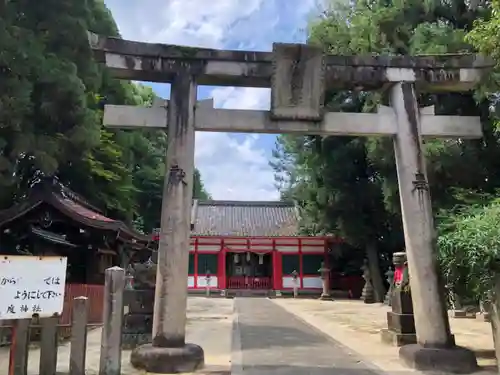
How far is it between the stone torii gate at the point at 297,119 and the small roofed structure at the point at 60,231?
5287 millimetres

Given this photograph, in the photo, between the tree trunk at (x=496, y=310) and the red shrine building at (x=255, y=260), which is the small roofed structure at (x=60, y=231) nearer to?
the tree trunk at (x=496, y=310)

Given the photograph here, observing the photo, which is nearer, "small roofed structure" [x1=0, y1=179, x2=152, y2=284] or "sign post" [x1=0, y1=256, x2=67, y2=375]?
"sign post" [x1=0, y1=256, x2=67, y2=375]

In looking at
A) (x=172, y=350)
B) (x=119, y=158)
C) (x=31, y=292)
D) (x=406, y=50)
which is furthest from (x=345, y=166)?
(x=31, y=292)

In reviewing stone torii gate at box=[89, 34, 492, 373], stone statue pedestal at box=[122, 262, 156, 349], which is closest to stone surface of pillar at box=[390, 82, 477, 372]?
stone torii gate at box=[89, 34, 492, 373]

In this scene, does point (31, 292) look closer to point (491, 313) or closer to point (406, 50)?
point (491, 313)

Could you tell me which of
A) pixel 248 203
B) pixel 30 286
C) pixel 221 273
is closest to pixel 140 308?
pixel 30 286

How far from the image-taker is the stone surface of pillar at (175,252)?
6.89m

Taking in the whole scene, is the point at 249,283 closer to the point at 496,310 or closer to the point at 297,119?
the point at 297,119

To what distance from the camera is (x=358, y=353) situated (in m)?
8.79

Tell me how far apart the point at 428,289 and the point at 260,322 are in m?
7.85

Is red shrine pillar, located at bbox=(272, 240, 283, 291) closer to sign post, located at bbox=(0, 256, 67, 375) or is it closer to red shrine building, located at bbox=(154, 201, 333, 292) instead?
red shrine building, located at bbox=(154, 201, 333, 292)

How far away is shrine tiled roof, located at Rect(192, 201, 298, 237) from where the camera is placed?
32.6 meters

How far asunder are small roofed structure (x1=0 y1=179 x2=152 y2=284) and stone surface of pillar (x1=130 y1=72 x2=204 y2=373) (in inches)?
223

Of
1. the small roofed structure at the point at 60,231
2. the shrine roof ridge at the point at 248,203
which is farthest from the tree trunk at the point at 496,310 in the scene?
the shrine roof ridge at the point at 248,203
